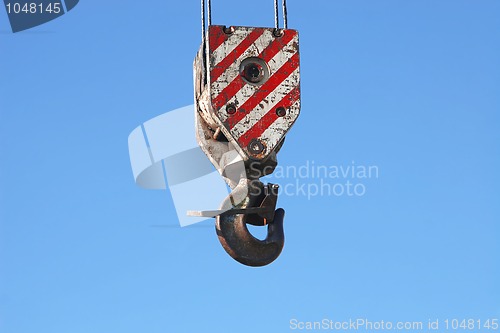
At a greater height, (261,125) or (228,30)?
(228,30)

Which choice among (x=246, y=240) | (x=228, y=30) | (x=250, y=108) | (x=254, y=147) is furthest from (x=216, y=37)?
(x=246, y=240)

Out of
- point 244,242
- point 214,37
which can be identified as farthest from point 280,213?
point 214,37

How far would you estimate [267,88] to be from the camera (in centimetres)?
389

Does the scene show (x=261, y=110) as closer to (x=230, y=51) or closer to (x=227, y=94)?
(x=227, y=94)

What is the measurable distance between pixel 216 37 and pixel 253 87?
0.84ft

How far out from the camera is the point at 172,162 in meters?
4.89

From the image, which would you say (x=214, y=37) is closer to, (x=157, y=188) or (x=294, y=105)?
(x=294, y=105)

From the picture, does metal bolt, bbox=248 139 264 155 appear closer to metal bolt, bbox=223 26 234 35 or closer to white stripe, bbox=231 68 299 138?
white stripe, bbox=231 68 299 138

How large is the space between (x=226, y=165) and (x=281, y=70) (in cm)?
54

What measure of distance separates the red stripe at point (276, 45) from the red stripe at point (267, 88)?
0.07 m

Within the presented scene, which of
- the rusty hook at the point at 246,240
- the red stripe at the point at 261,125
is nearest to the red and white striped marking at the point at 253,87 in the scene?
the red stripe at the point at 261,125

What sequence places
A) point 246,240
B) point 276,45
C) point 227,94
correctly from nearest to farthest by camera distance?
point 227,94 → point 276,45 → point 246,240

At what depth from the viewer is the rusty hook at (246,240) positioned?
4.06 metres

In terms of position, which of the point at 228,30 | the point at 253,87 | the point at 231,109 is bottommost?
the point at 231,109
